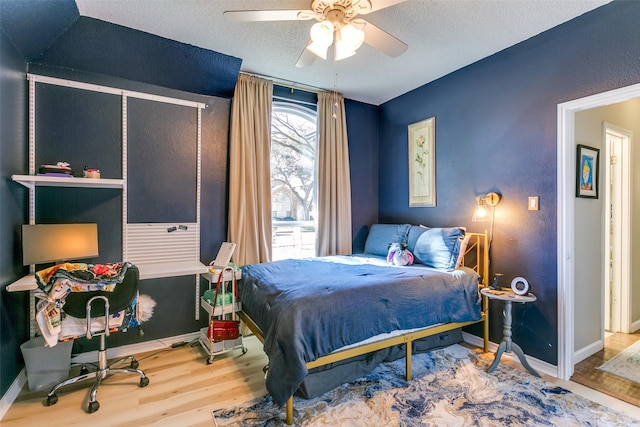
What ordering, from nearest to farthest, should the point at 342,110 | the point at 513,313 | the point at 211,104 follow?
the point at 513,313 < the point at 211,104 < the point at 342,110

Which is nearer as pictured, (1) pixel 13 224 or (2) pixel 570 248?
(1) pixel 13 224

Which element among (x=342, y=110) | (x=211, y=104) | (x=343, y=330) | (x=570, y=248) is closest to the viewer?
(x=343, y=330)

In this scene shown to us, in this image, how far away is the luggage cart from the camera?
2.62m

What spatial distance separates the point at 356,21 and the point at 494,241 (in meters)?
2.28

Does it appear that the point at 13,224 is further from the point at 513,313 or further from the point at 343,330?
the point at 513,313

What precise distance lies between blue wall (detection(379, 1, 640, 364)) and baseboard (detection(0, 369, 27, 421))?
3.76 meters

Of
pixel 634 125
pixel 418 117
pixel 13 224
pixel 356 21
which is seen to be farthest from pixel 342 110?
pixel 13 224

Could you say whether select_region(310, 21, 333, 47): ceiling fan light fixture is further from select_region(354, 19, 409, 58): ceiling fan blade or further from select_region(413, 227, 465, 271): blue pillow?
select_region(413, 227, 465, 271): blue pillow

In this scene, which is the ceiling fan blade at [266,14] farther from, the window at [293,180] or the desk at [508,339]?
the desk at [508,339]

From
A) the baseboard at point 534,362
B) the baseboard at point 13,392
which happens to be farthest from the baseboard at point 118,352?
the baseboard at point 534,362

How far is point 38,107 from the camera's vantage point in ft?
8.07

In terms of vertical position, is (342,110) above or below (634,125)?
above

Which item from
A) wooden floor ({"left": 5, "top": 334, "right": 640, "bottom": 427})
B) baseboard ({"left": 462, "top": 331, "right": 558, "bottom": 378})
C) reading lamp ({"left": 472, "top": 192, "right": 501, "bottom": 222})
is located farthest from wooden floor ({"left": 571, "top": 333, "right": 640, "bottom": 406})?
reading lamp ({"left": 472, "top": 192, "right": 501, "bottom": 222})

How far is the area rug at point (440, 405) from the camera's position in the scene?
6.11 feet
